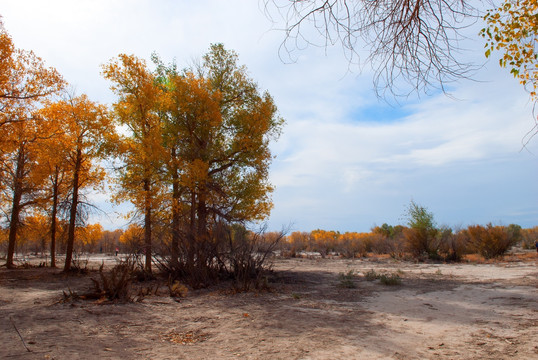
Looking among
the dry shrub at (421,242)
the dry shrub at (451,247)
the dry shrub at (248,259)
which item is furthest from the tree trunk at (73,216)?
the dry shrub at (451,247)

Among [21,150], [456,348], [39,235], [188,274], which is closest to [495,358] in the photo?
[456,348]

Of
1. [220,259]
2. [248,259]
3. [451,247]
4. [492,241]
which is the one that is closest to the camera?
[248,259]

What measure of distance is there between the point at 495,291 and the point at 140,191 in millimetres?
13628

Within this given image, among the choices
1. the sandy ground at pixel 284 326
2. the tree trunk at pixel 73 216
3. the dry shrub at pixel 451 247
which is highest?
the tree trunk at pixel 73 216

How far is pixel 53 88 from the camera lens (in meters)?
13.3

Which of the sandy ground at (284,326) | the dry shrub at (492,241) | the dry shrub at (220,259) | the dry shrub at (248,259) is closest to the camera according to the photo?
the sandy ground at (284,326)

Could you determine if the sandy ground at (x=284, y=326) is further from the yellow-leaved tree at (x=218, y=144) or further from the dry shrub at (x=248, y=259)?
the yellow-leaved tree at (x=218, y=144)

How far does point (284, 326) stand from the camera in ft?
19.9

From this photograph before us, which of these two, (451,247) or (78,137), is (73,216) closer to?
(78,137)

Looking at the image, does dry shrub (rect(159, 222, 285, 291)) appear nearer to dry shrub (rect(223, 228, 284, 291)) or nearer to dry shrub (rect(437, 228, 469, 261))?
dry shrub (rect(223, 228, 284, 291))

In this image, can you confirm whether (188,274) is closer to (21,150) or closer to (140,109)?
(140,109)

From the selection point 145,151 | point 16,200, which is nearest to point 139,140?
point 145,151

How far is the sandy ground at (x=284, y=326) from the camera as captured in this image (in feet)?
15.3

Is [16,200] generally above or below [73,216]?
above
